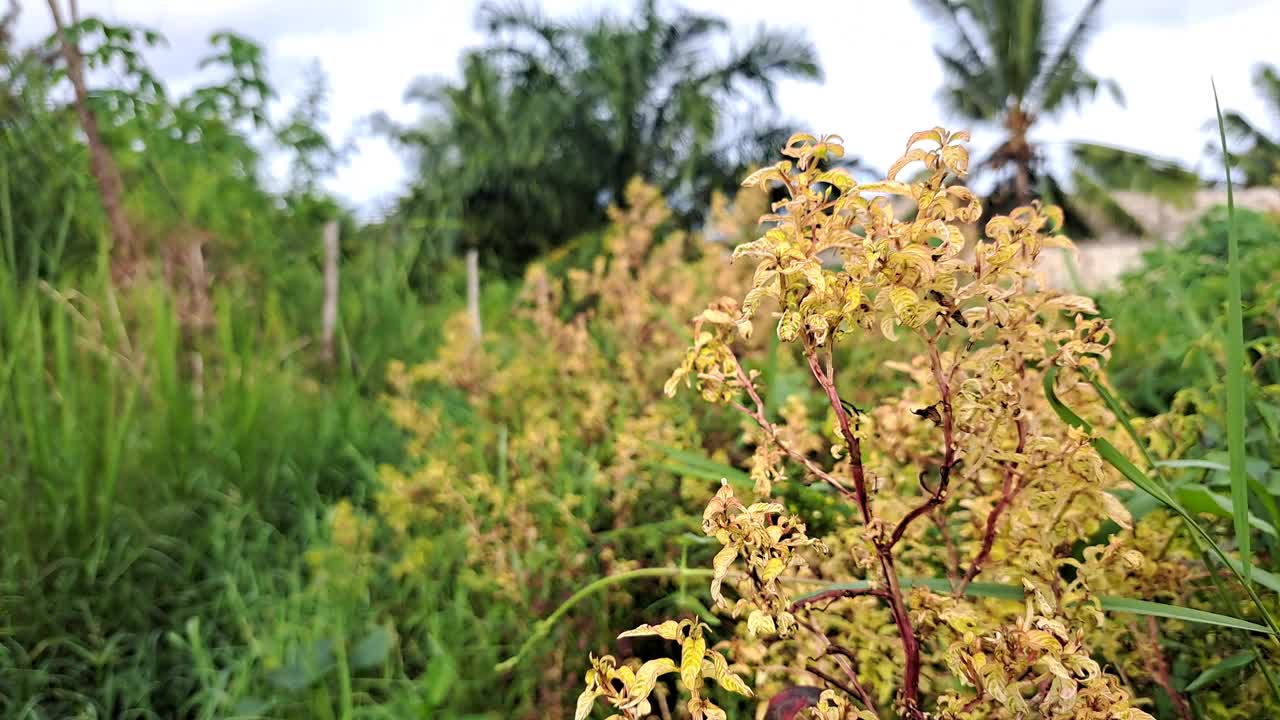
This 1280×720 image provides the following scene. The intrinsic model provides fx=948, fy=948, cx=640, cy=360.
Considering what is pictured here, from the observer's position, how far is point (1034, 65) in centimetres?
1742

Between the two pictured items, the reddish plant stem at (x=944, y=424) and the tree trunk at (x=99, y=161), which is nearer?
the reddish plant stem at (x=944, y=424)

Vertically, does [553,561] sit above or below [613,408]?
below

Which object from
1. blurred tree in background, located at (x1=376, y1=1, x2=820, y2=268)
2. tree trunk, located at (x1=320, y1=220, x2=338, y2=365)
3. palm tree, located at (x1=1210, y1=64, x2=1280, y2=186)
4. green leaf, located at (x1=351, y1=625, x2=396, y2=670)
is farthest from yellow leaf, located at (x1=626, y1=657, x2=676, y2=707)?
palm tree, located at (x1=1210, y1=64, x2=1280, y2=186)

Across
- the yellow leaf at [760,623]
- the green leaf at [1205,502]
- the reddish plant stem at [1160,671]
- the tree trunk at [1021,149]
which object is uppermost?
the tree trunk at [1021,149]

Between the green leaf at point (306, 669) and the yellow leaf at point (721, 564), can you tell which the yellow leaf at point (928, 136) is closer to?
the yellow leaf at point (721, 564)

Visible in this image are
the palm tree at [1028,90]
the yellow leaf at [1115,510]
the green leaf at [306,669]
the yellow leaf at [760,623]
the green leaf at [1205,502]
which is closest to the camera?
the yellow leaf at [760,623]

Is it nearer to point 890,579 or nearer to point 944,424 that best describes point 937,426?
point 944,424

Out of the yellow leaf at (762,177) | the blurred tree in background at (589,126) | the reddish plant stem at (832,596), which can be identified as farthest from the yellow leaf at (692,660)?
the blurred tree in background at (589,126)

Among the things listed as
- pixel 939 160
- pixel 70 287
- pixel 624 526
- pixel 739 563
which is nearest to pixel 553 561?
pixel 624 526

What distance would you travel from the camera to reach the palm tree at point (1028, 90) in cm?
1711

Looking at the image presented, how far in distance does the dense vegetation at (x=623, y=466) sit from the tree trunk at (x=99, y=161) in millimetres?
56

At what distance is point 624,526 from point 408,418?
946 millimetres

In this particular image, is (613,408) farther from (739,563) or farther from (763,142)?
(763,142)

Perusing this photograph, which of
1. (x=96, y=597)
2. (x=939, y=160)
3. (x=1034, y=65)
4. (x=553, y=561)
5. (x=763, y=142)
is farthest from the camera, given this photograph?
(x=1034, y=65)
